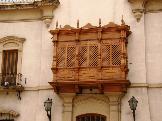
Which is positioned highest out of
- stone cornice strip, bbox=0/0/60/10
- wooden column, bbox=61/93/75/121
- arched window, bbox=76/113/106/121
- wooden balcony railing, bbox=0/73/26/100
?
stone cornice strip, bbox=0/0/60/10

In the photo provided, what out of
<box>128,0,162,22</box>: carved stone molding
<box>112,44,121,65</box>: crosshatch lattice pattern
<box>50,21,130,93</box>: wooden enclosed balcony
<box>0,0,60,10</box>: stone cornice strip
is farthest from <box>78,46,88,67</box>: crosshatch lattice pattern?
<box>0,0,60,10</box>: stone cornice strip

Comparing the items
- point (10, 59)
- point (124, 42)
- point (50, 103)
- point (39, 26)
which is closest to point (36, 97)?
point (50, 103)

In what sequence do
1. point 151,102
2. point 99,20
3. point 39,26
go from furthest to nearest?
1. point 39,26
2. point 99,20
3. point 151,102

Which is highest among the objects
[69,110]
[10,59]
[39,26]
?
[39,26]

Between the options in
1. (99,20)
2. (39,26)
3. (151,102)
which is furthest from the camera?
(39,26)

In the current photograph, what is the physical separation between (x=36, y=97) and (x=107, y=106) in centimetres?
364

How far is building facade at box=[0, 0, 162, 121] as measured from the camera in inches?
666

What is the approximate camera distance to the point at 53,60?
17.6m

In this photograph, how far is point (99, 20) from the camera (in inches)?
715

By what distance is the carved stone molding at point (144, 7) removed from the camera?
17.7 metres

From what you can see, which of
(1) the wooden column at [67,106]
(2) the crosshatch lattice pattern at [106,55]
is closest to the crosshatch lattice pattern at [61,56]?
(1) the wooden column at [67,106]

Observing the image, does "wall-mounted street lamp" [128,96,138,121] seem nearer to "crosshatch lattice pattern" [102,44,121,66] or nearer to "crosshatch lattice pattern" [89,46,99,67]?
"crosshatch lattice pattern" [102,44,121,66]

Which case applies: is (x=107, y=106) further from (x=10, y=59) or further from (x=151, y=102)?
(x=10, y=59)

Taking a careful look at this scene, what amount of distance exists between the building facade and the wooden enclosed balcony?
17cm
